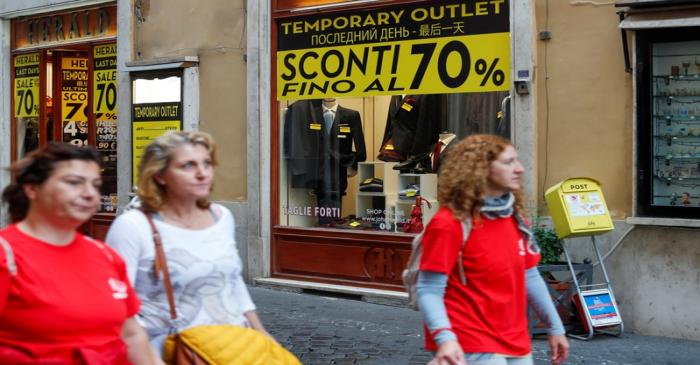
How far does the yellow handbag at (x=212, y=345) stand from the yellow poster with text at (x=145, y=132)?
29.8ft

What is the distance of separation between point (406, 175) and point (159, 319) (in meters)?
7.06

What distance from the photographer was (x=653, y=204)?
893 centimetres

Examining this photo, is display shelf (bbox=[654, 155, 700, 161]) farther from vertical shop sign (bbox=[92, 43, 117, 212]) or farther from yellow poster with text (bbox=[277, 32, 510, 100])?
vertical shop sign (bbox=[92, 43, 117, 212])

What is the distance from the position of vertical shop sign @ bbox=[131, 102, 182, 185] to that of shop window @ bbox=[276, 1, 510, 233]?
5.37 feet

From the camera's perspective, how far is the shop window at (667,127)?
8.80 m

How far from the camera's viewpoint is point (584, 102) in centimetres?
927


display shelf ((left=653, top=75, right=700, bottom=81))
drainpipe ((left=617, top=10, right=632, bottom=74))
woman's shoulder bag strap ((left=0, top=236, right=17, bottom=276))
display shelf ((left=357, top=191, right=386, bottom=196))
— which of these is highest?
drainpipe ((left=617, top=10, right=632, bottom=74))

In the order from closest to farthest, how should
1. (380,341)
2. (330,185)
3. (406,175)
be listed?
1. (380,341)
2. (406,175)
3. (330,185)

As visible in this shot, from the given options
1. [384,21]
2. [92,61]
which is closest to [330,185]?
[384,21]

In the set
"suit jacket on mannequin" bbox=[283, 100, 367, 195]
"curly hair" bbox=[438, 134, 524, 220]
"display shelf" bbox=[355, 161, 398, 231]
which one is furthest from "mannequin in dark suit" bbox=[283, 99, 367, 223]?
"curly hair" bbox=[438, 134, 524, 220]

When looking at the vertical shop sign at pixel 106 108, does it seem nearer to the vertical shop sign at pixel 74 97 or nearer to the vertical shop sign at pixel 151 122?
the vertical shop sign at pixel 74 97

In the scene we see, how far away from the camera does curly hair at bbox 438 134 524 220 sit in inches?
167

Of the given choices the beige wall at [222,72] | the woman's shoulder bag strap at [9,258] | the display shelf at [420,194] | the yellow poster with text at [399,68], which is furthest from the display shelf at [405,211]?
the woman's shoulder bag strap at [9,258]

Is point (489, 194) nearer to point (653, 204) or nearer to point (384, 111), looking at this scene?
point (653, 204)
